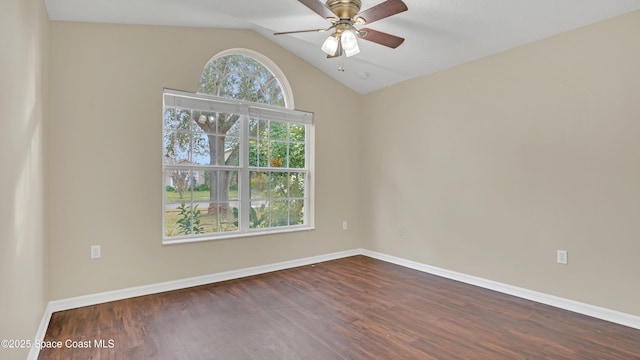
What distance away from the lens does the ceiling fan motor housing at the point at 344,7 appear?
2.48m

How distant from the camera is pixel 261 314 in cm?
285

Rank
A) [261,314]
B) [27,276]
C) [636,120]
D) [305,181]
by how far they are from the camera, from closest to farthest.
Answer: [27,276] → [636,120] → [261,314] → [305,181]

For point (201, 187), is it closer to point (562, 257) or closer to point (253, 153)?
point (253, 153)

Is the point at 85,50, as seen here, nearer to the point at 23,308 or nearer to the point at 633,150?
the point at 23,308

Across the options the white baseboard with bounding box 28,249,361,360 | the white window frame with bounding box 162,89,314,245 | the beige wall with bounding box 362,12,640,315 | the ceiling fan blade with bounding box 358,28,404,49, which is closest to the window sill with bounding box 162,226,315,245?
the white window frame with bounding box 162,89,314,245

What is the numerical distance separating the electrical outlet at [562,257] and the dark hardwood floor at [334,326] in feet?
1.41

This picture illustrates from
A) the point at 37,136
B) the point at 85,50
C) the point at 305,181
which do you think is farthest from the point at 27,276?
the point at 305,181

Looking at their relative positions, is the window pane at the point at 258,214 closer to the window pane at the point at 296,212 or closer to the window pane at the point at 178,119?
the window pane at the point at 296,212

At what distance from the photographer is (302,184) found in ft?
15.2

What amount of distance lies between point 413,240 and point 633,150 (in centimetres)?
234

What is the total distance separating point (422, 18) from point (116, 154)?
3.11 meters

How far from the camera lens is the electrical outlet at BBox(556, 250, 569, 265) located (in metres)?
2.99

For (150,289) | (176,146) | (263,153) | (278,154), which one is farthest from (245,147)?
(150,289)

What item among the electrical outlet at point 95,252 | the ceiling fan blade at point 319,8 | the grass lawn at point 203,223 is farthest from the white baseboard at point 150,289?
the ceiling fan blade at point 319,8
